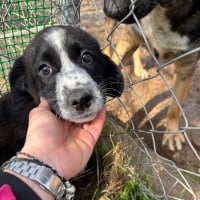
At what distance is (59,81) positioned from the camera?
5.15 ft

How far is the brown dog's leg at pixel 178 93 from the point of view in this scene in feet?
8.16

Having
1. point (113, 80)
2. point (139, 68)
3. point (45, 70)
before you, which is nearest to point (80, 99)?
point (45, 70)

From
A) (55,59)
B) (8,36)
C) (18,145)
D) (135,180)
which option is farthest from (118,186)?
(8,36)

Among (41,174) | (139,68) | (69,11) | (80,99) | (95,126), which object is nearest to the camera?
(41,174)

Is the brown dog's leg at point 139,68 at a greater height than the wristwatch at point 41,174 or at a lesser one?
lesser

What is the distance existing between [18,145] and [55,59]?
0.56m

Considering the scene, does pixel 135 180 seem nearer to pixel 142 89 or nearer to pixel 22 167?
pixel 22 167

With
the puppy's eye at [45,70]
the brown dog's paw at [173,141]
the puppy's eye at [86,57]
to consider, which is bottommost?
the brown dog's paw at [173,141]

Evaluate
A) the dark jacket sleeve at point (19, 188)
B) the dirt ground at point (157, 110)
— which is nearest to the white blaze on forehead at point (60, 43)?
the dark jacket sleeve at point (19, 188)

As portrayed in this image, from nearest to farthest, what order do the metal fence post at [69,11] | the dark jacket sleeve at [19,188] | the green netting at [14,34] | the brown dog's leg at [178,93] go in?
the dark jacket sleeve at [19,188] < the metal fence post at [69,11] < the brown dog's leg at [178,93] < the green netting at [14,34]

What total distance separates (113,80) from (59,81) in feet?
1.19

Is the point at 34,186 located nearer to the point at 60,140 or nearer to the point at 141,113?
the point at 60,140

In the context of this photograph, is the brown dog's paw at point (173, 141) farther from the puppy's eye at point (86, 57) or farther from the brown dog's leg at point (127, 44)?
the puppy's eye at point (86, 57)

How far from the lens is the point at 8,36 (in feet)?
9.80
